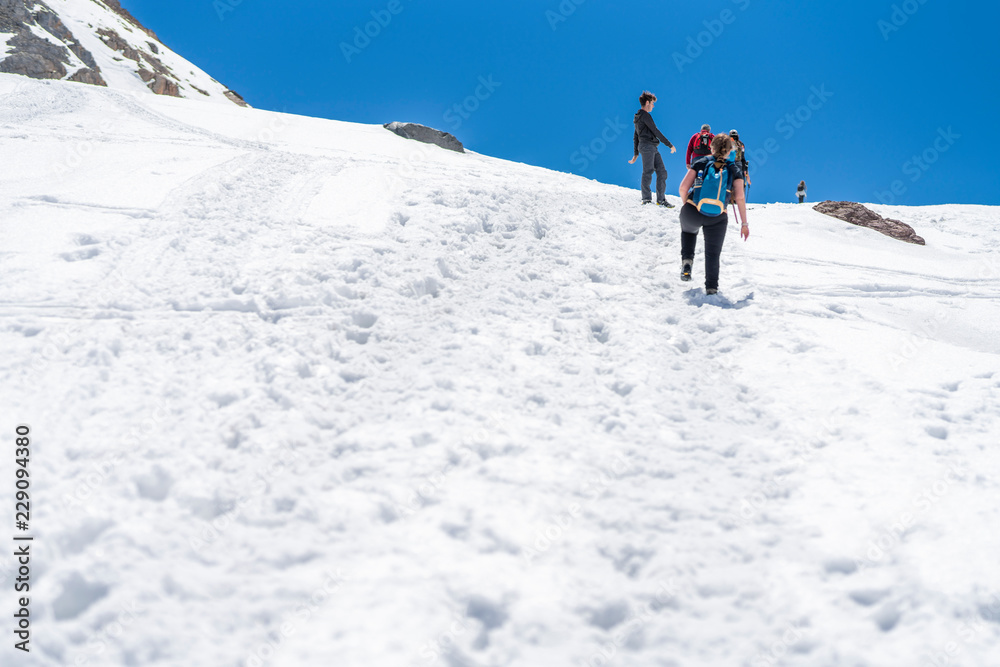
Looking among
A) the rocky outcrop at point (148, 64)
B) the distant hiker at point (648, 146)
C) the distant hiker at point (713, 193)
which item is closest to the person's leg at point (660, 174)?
the distant hiker at point (648, 146)

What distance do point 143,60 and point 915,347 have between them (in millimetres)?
107220

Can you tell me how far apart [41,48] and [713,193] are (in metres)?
89.8

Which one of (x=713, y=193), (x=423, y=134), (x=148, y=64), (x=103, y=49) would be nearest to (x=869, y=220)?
Answer: (x=713, y=193)

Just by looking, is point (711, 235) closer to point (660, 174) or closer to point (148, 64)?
point (660, 174)

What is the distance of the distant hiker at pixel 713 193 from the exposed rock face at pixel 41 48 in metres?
77.4

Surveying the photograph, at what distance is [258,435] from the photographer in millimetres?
3930

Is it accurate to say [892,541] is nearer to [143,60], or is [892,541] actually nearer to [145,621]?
[145,621]

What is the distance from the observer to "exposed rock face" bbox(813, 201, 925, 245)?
39.3ft

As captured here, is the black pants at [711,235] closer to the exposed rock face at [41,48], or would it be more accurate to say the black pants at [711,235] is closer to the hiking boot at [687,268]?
the hiking boot at [687,268]

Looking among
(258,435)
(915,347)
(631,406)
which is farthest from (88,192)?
(915,347)

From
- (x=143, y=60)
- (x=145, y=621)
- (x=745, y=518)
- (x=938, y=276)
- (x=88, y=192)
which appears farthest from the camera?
Answer: (x=143, y=60)

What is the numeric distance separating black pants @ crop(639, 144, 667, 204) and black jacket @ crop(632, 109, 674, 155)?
0.13m

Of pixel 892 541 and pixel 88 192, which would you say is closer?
pixel 892 541

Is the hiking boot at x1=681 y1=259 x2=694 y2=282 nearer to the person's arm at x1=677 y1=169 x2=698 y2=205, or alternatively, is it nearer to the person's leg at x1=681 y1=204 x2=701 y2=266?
the person's leg at x1=681 y1=204 x2=701 y2=266
